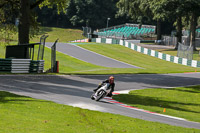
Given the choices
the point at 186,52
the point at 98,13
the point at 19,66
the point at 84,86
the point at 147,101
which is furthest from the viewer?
the point at 98,13

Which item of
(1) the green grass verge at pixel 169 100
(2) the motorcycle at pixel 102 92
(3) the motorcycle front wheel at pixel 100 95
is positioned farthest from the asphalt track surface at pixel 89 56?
(3) the motorcycle front wheel at pixel 100 95

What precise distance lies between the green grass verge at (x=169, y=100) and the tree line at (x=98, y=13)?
492 inches

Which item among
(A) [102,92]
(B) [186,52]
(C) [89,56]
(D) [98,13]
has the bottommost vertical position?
(A) [102,92]

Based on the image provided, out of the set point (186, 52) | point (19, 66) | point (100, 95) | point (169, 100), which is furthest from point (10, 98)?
point (186, 52)

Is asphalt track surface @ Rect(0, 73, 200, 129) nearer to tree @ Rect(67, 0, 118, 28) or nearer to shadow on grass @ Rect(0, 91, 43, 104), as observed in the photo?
shadow on grass @ Rect(0, 91, 43, 104)

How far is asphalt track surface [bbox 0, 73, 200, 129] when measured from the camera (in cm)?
1528

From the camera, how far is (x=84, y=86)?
2202 cm

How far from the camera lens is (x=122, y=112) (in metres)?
15.1

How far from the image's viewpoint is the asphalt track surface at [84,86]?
15.3 m

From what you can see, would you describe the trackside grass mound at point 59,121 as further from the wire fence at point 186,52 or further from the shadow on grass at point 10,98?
the wire fence at point 186,52

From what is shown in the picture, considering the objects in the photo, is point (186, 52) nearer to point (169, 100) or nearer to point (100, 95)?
point (169, 100)

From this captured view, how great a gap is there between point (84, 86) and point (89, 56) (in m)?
25.6

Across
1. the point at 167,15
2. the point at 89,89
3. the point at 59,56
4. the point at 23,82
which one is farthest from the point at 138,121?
the point at 167,15

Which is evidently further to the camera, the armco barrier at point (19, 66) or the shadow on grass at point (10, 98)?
the armco barrier at point (19, 66)
